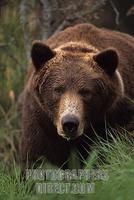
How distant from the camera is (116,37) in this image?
27.0ft

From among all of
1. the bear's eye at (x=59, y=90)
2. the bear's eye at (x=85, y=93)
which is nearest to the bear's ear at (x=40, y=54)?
the bear's eye at (x=59, y=90)

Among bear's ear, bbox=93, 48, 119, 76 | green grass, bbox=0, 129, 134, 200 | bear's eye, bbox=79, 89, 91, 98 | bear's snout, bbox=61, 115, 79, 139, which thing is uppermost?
bear's ear, bbox=93, 48, 119, 76

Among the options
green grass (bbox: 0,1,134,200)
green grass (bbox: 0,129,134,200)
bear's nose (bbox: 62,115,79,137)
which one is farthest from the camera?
bear's nose (bbox: 62,115,79,137)

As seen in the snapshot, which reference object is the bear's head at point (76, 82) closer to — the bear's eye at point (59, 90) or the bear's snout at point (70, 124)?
the bear's eye at point (59, 90)

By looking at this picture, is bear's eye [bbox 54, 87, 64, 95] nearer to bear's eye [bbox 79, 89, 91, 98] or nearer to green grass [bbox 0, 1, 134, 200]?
bear's eye [bbox 79, 89, 91, 98]

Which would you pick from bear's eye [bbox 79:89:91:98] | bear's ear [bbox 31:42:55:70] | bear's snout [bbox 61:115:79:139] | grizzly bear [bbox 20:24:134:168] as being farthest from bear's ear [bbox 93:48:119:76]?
bear's snout [bbox 61:115:79:139]

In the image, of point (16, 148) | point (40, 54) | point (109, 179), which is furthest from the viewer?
point (16, 148)

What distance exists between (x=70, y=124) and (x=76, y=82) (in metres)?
0.56

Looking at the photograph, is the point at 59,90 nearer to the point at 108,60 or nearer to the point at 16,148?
the point at 108,60

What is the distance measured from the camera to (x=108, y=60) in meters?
7.39

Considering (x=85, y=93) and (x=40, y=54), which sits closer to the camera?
(x=85, y=93)

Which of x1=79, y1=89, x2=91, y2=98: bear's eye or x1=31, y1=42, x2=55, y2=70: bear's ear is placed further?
Result: x1=31, y1=42, x2=55, y2=70: bear's ear

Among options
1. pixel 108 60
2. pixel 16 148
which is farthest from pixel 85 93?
pixel 16 148

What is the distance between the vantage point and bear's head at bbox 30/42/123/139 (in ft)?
23.7
